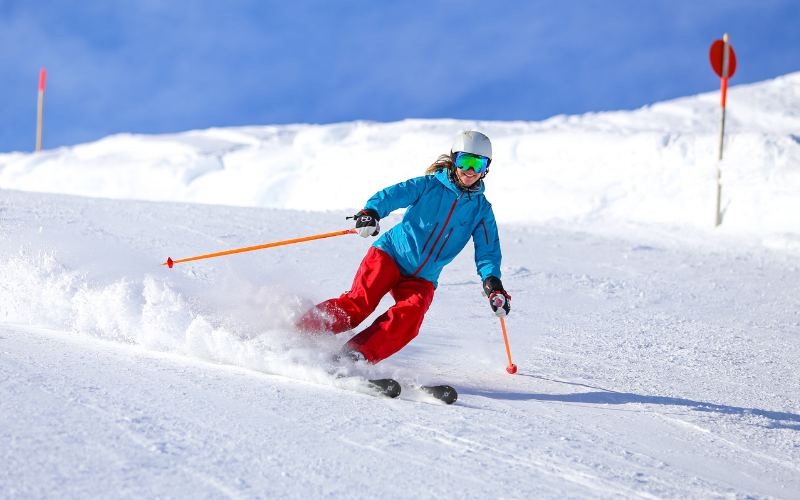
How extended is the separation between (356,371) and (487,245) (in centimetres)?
106

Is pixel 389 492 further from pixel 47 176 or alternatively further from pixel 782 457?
pixel 47 176

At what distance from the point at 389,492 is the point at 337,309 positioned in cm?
148

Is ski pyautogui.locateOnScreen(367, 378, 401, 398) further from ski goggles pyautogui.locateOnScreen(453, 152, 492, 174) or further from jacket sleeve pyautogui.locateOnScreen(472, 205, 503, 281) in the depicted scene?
ski goggles pyautogui.locateOnScreen(453, 152, 492, 174)

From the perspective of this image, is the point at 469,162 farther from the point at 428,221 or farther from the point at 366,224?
the point at 366,224

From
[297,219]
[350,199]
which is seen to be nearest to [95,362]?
[297,219]

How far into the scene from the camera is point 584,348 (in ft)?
A: 13.0

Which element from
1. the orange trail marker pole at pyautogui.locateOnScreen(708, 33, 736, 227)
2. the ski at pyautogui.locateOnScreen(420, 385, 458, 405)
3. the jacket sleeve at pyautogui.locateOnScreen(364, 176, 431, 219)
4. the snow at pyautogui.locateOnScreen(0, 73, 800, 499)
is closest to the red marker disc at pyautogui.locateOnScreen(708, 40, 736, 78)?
the orange trail marker pole at pyautogui.locateOnScreen(708, 33, 736, 227)

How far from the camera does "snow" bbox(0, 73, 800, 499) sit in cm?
170

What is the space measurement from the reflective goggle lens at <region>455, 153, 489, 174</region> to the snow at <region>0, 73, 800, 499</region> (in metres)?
1.08

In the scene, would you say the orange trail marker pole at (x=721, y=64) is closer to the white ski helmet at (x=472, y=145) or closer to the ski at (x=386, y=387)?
the white ski helmet at (x=472, y=145)

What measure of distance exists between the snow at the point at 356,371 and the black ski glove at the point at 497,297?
14.5 inches

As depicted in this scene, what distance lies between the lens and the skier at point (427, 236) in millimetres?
3084

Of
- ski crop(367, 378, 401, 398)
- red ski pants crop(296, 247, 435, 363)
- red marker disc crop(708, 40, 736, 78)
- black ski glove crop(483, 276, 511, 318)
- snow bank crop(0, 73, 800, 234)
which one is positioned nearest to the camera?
ski crop(367, 378, 401, 398)

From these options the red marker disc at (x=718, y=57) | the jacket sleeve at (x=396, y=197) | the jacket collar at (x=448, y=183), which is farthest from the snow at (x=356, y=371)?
the red marker disc at (x=718, y=57)
